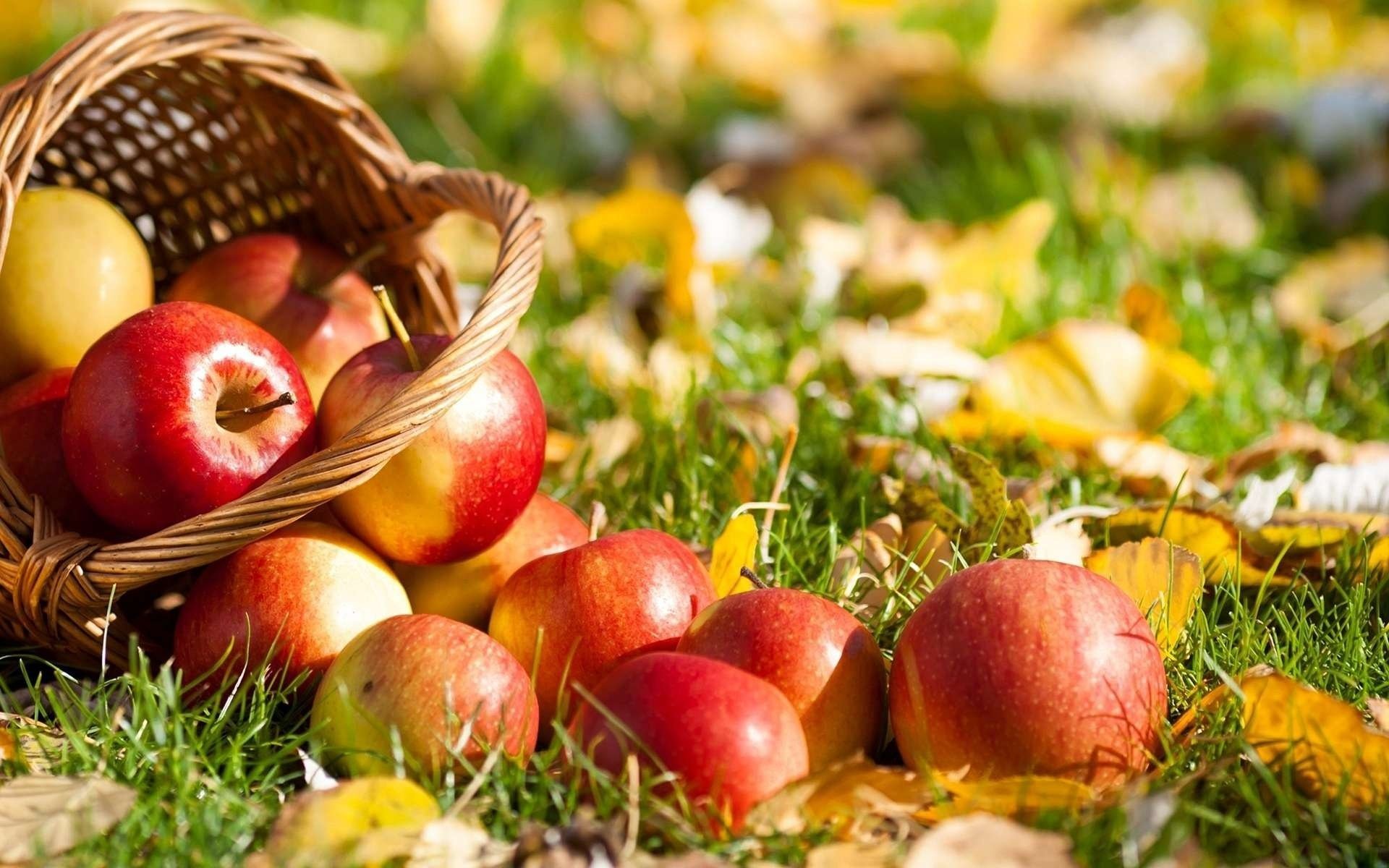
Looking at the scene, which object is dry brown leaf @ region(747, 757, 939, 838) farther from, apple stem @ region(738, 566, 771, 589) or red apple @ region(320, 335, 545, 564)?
red apple @ region(320, 335, 545, 564)

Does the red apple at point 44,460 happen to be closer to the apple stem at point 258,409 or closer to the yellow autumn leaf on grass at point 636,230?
the apple stem at point 258,409

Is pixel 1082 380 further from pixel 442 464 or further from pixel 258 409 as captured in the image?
pixel 258 409

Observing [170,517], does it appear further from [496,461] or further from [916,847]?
[916,847]

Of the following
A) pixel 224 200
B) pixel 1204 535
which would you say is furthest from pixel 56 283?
pixel 1204 535

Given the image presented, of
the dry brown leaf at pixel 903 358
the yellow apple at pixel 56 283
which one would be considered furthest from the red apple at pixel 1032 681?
the yellow apple at pixel 56 283

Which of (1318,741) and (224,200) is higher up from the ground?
(224,200)

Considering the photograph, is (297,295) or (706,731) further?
(297,295)
